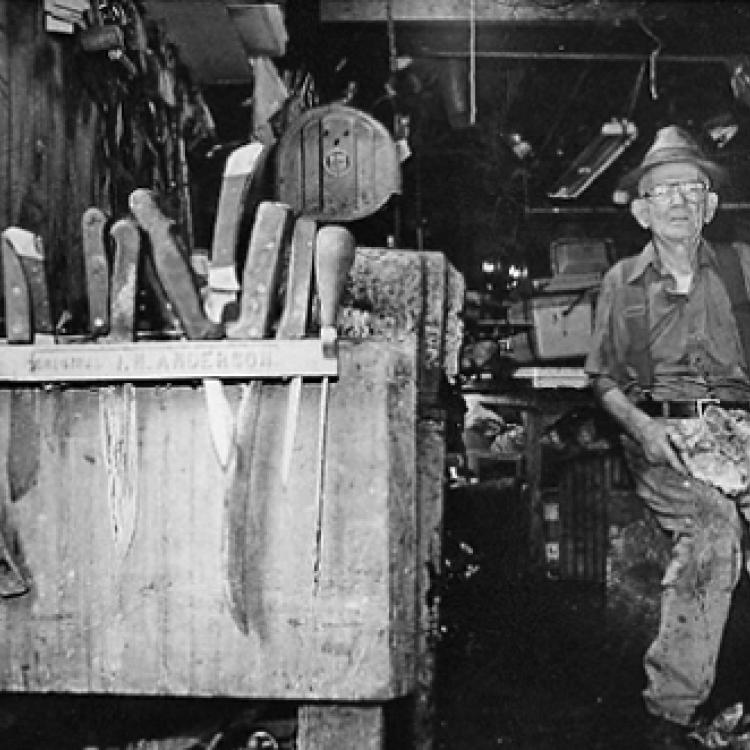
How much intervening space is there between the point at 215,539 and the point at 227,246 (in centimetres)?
59

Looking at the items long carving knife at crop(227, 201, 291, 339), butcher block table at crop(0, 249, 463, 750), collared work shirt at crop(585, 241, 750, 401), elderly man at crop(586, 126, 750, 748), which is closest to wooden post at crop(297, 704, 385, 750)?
butcher block table at crop(0, 249, 463, 750)

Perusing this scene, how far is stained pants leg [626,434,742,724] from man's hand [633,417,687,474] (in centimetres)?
3

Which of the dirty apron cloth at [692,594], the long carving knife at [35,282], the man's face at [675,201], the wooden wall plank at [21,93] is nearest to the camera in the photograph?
the long carving knife at [35,282]

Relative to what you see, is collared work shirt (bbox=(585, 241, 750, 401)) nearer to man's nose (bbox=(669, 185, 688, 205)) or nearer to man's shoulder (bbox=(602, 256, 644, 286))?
man's shoulder (bbox=(602, 256, 644, 286))

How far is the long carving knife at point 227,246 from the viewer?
2049 millimetres

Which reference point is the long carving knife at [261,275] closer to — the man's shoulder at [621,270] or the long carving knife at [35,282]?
the long carving knife at [35,282]

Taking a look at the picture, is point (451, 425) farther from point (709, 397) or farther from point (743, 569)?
point (743, 569)

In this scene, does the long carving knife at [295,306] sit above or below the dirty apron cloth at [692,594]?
above

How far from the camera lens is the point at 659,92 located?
376 cm

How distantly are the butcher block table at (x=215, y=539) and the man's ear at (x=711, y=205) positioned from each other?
65.6 inches

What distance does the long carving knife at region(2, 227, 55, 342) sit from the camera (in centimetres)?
208

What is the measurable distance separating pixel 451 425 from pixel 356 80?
1636 mm

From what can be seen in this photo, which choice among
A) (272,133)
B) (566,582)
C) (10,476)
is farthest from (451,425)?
(10,476)

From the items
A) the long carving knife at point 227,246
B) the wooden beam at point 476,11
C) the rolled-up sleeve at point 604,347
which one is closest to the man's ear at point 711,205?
the rolled-up sleeve at point 604,347
